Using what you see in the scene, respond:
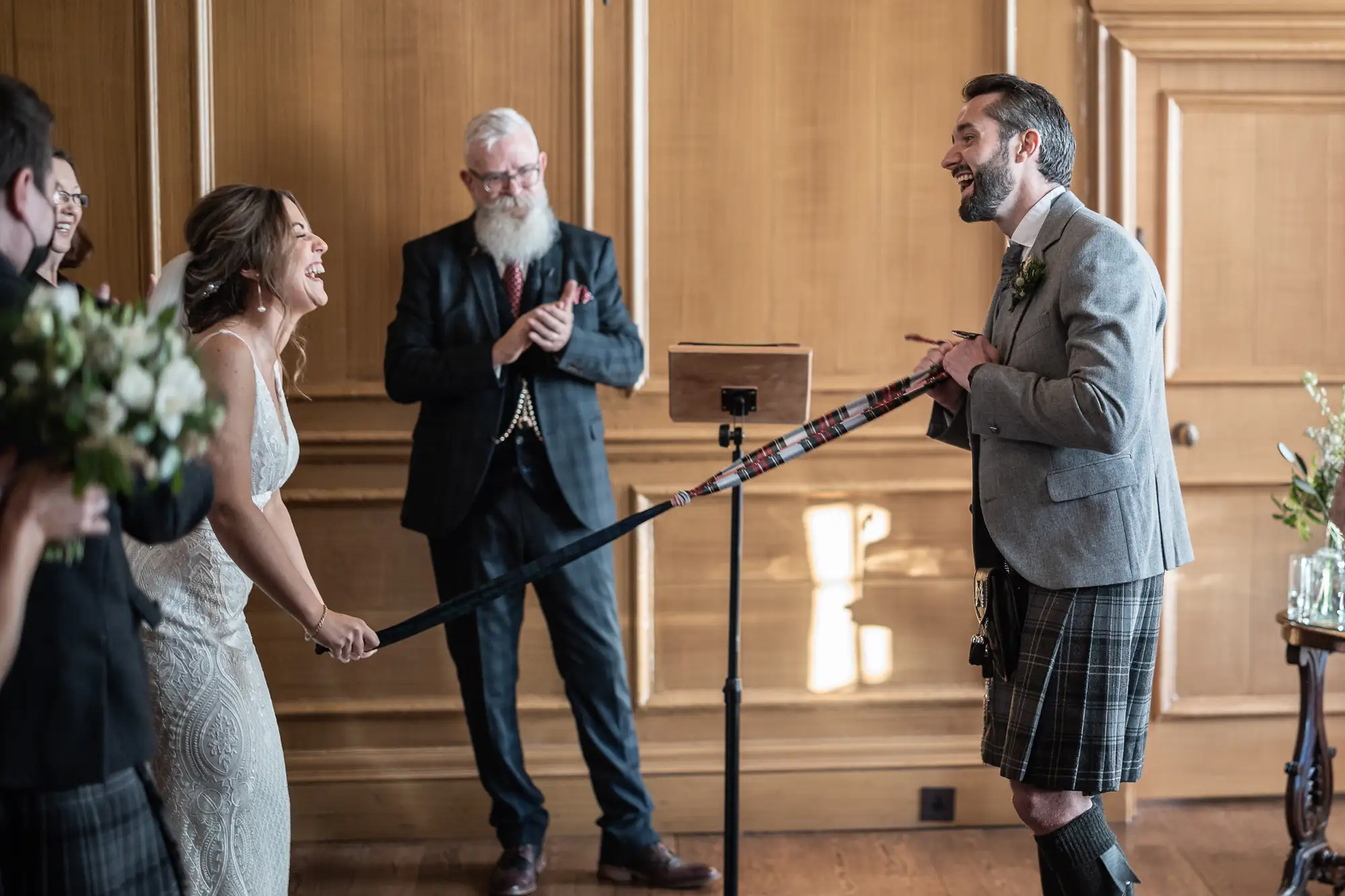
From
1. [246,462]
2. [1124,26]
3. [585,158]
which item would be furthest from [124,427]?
[1124,26]

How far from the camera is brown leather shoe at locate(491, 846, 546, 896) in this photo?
334cm

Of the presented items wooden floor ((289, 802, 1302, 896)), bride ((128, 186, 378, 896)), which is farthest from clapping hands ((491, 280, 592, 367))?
wooden floor ((289, 802, 1302, 896))

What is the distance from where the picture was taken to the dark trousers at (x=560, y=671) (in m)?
3.39

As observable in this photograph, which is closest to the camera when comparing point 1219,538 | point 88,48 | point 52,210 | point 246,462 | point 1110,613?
point 52,210

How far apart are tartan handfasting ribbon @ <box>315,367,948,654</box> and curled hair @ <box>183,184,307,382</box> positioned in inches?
24.0

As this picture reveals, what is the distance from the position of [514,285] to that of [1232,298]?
6.75ft

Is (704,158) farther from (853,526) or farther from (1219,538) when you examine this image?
(1219,538)

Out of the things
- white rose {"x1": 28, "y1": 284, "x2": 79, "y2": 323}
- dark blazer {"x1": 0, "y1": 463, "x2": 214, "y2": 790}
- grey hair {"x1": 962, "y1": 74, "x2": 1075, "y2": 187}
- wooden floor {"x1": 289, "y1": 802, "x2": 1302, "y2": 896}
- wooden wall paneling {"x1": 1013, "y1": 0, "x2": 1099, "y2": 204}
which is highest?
wooden wall paneling {"x1": 1013, "y1": 0, "x2": 1099, "y2": 204}

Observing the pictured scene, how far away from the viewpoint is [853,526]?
3781mm

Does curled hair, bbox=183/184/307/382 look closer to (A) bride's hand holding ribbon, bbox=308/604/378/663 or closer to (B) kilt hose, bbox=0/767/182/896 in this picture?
(A) bride's hand holding ribbon, bbox=308/604/378/663

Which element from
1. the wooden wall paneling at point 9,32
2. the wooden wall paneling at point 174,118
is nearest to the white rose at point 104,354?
A: the wooden wall paneling at point 174,118

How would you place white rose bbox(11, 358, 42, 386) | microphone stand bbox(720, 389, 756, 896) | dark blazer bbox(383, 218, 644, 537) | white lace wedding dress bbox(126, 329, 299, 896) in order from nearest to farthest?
white rose bbox(11, 358, 42, 386)
white lace wedding dress bbox(126, 329, 299, 896)
microphone stand bbox(720, 389, 756, 896)
dark blazer bbox(383, 218, 644, 537)

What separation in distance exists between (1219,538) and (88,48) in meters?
3.45

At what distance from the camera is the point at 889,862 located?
3.56 metres
